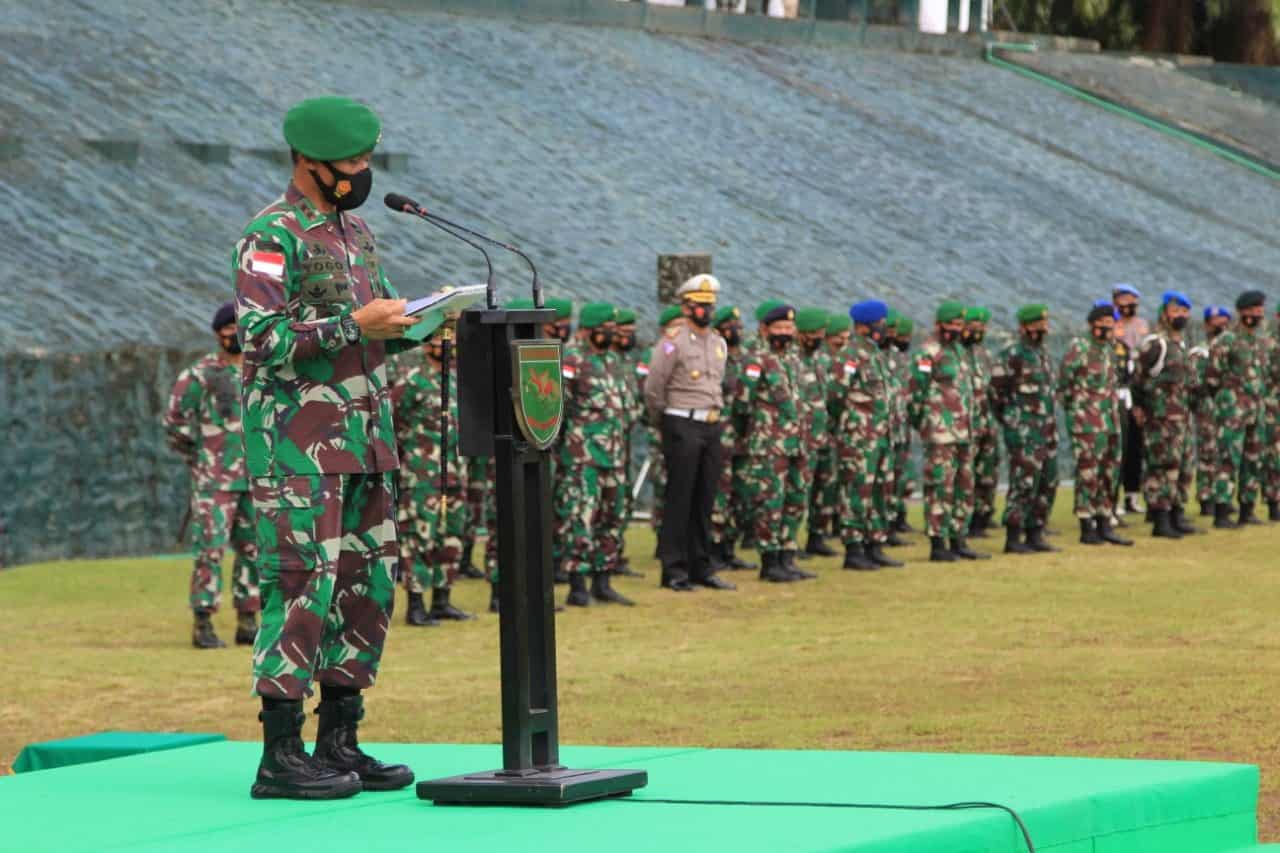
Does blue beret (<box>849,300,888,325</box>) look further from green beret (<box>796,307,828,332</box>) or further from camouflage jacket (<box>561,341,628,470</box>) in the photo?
camouflage jacket (<box>561,341,628,470</box>)

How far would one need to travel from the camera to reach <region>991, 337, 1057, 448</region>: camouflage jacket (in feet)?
56.7

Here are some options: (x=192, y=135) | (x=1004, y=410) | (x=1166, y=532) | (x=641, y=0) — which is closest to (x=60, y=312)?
(x=192, y=135)

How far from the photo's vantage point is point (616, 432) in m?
14.6

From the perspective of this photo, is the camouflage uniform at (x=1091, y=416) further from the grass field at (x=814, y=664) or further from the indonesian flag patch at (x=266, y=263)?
the indonesian flag patch at (x=266, y=263)

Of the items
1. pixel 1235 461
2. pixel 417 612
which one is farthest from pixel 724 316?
pixel 1235 461

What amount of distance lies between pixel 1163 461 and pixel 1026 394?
1.89m

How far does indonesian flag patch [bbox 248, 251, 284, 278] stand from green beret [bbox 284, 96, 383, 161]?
292 millimetres

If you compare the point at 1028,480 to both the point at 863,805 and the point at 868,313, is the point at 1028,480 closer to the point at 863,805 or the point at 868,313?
the point at 868,313

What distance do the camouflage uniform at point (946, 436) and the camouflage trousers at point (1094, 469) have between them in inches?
43.1

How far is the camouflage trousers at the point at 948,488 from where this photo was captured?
16.7 m

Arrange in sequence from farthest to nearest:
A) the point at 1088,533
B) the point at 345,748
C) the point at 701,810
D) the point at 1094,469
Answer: the point at 1088,533 → the point at 1094,469 → the point at 345,748 → the point at 701,810

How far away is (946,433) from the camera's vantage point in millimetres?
16625

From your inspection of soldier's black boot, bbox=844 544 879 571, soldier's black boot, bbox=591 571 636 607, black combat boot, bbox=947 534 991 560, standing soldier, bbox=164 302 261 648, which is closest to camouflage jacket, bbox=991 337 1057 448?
black combat boot, bbox=947 534 991 560

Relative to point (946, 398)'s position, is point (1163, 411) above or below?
below
